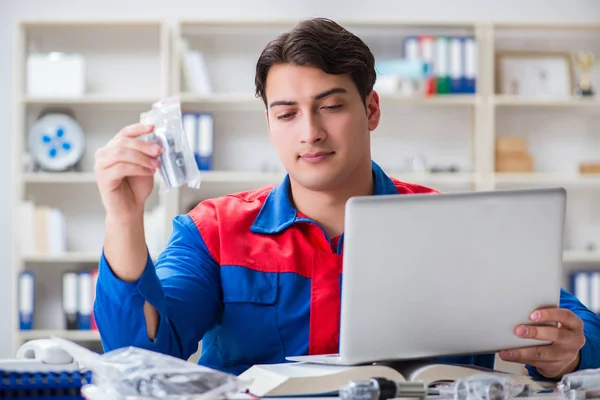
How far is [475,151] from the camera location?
4.38 metres

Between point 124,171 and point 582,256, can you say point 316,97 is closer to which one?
point 124,171

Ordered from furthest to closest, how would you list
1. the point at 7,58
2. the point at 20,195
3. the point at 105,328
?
the point at 7,58, the point at 20,195, the point at 105,328

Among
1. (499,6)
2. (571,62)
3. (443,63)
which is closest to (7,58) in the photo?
(443,63)

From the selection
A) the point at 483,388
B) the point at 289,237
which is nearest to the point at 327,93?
the point at 289,237

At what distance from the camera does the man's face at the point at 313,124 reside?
1.63m

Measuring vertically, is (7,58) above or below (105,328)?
above

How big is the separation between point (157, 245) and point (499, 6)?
2139 millimetres

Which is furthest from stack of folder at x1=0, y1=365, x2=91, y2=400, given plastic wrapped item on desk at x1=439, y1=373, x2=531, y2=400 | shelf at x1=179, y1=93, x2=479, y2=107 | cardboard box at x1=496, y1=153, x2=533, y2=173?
cardboard box at x1=496, y1=153, x2=533, y2=173

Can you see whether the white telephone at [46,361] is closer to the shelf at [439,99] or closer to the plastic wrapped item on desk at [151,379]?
the plastic wrapped item on desk at [151,379]

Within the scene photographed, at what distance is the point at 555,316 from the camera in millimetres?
1298

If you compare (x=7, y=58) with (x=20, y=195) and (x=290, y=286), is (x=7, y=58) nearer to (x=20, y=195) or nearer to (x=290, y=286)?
(x=20, y=195)

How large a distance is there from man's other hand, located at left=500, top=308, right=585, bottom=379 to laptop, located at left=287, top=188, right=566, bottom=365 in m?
0.02

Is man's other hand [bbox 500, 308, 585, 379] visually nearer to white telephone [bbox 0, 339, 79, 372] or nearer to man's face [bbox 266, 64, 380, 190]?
man's face [bbox 266, 64, 380, 190]

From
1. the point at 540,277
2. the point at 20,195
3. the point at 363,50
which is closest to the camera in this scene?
the point at 540,277
